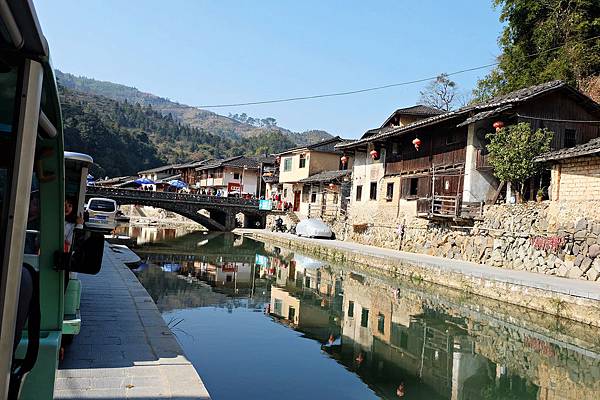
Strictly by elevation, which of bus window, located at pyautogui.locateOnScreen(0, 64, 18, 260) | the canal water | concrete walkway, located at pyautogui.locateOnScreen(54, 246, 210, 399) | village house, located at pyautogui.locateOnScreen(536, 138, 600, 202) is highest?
village house, located at pyautogui.locateOnScreen(536, 138, 600, 202)

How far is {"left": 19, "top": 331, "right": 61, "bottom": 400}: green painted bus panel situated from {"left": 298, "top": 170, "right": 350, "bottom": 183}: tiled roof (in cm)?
3452

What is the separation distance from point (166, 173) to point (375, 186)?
49213 mm

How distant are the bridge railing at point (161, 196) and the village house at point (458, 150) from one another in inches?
645

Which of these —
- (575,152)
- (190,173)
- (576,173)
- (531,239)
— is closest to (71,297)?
(575,152)

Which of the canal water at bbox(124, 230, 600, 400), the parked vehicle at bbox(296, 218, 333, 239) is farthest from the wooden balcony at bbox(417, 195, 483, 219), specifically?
the parked vehicle at bbox(296, 218, 333, 239)

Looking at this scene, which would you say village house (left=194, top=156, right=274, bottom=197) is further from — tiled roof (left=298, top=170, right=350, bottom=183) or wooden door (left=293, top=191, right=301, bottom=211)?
tiled roof (left=298, top=170, right=350, bottom=183)

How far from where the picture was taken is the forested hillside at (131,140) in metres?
69.8

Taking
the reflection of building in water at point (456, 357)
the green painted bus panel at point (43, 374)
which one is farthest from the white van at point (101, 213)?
the green painted bus panel at point (43, 374)

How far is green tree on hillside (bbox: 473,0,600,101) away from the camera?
2564cm

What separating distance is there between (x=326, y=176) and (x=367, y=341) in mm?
29551

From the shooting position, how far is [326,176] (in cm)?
3972

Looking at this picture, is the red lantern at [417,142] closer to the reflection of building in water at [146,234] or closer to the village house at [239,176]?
the reflection of building in water at [146,234]

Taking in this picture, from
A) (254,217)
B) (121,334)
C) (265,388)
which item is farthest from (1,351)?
(254,217)

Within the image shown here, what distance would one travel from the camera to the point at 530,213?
1783cm
